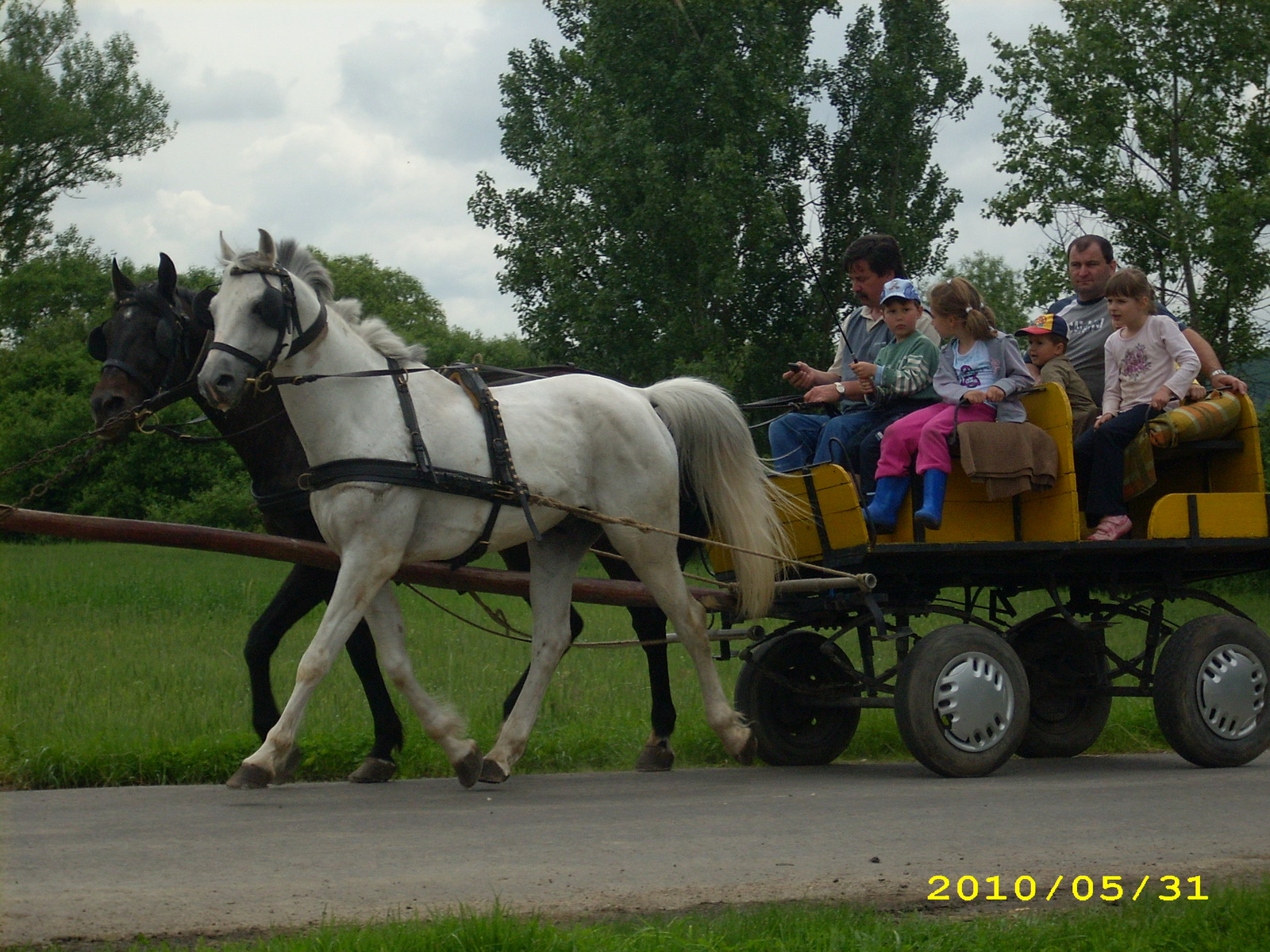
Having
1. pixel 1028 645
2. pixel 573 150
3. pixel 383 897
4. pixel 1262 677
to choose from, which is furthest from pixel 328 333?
pixel 573 150

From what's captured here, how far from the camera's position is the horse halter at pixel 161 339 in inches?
253

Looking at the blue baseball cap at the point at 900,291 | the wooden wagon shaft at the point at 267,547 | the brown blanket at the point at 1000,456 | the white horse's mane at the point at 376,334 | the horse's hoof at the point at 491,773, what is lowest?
the horse's hoof at the point at 491,773

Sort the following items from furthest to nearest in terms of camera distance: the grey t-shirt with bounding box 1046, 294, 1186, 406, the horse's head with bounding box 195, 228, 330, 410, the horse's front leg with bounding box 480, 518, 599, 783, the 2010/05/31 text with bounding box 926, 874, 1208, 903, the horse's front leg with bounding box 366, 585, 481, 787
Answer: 1. the grey t-shirt with bounding box 1046, 294, 1186, 406
2. the horse's front leg with bounding box 480, 518, 599, 783
3. the horse's front leg with bounding box 366, 585, 481, 787
4. the horse's head with bounding box 195, 228, 330, 410
5. the 2010/05/31 text with bounding box 926, 874, 1208, 903

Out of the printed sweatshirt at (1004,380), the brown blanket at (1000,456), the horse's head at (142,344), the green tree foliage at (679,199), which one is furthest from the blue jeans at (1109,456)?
the green tree foliage at (679,199)

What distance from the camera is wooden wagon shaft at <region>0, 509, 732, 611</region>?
224 inches

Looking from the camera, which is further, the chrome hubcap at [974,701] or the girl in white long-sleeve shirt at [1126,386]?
the girl in white long-sleeve shirt at [1126,386]

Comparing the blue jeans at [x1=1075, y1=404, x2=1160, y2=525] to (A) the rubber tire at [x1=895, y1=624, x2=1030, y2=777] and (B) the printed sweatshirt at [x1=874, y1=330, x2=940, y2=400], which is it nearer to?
(B) the printed sweatshirt at [x1=874, y1=330, x2=940, y2=400]

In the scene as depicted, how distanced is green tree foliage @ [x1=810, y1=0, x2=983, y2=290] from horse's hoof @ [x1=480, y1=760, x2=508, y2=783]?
25.2m

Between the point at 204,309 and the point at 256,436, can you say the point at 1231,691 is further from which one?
the point at 204,309

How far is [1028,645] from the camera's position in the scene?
750 cm

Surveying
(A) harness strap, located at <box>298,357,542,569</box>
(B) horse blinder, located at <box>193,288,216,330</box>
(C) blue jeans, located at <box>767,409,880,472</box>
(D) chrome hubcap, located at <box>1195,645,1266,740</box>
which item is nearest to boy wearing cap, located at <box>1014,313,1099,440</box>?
(C) blue jeans, located at <box>767,409,880,472</box>

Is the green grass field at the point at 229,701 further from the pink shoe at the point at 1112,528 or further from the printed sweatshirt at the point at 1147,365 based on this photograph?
the printed sweatshirt at the point at 1147,365

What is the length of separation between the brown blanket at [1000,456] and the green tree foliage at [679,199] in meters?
20.0

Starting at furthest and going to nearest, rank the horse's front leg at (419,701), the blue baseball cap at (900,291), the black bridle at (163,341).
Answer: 1. the blue baseball cap at (900,291)
2. the black bridle at (163,341)
3. the horse's front leg at (419,701)
